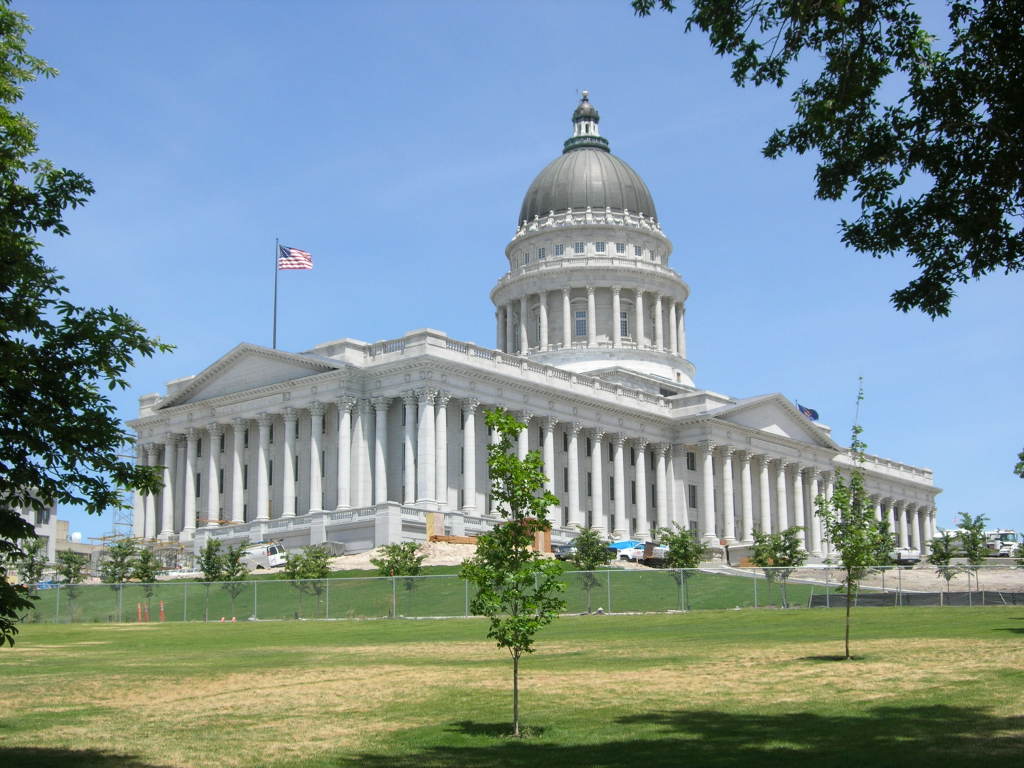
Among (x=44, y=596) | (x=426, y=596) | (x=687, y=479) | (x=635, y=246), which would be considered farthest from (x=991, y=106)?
(x=635, y=246)

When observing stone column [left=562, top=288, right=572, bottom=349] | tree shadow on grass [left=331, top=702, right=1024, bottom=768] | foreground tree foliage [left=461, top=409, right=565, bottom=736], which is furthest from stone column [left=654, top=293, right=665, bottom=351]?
foreground tree foliage [left=461, top=409, right=565, bottom=736]

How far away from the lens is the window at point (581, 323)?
13275cm

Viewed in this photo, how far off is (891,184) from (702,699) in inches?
465

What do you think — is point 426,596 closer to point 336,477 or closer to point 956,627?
point 956,627

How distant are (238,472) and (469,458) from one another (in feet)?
66.1

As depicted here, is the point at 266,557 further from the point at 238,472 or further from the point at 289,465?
the point at 238,472

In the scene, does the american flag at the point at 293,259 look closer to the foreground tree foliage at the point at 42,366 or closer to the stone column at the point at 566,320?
the stone column at the point at 566,320

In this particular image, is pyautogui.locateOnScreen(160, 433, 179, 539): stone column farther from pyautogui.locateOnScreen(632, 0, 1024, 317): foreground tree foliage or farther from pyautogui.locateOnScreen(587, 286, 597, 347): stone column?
pyautogui.locateOnScreen(632, 0, 1024, 317): foreground tree foliage

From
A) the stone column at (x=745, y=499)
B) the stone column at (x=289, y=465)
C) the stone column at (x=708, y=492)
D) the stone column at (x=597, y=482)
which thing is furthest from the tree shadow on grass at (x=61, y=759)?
the stone column at (x=745, y=499)

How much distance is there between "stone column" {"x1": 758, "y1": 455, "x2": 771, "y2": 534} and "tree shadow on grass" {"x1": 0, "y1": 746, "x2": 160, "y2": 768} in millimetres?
99876

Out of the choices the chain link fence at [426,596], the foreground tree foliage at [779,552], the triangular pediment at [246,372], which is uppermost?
the triangular pediment at [246,372]

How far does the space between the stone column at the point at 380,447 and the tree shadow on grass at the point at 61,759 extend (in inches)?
2808

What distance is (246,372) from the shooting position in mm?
104312

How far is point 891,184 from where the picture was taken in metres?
21.0
